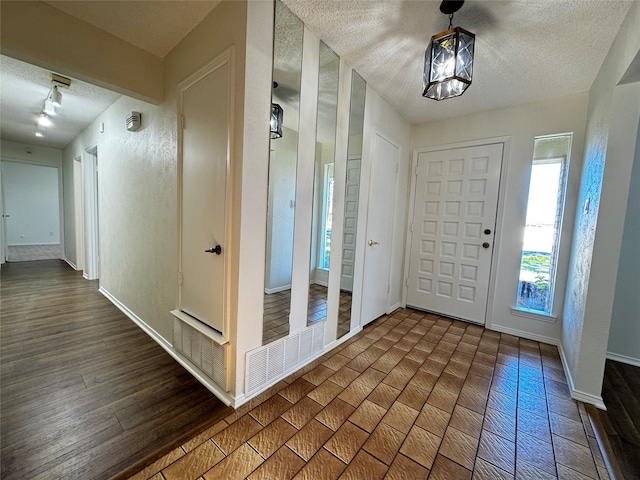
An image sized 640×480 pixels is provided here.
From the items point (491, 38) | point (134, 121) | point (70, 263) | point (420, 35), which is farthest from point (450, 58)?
point (70, 263)

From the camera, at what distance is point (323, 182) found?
2014 millimetres

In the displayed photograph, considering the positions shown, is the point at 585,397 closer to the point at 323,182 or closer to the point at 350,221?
the point at 350,221

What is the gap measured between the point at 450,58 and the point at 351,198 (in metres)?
1.20

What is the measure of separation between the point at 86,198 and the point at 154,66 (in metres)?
3.07

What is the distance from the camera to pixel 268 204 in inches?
62.2

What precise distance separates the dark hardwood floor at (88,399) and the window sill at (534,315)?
9.64 feet

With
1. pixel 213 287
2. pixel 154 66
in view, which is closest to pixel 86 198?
pixel 154 66

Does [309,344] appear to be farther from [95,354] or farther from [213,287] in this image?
[95,354]

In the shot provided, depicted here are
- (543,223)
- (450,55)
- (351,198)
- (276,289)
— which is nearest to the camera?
(450,55)

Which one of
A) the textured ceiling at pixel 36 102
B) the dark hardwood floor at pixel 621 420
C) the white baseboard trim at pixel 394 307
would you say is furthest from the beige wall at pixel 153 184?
the white baseboard trim at pixel 394 307

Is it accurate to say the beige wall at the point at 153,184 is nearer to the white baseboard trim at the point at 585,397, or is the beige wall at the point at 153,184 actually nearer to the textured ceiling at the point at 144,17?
the textured ceiling at the point at 144,17

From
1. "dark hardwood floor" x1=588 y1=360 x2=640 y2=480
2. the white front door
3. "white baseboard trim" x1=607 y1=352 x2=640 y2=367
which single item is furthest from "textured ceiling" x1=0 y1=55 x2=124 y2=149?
"white baseboard trim" x1=607 y1=352 x2=640 y2=367

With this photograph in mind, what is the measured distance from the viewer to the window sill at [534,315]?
251cm

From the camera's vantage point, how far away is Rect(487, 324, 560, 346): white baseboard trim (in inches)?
98.7
